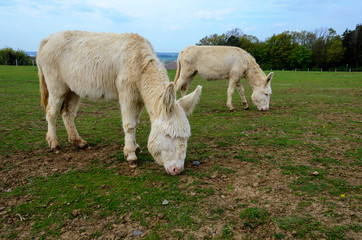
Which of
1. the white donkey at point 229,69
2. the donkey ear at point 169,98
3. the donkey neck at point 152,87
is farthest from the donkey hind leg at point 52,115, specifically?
the white donkey at point 229,69

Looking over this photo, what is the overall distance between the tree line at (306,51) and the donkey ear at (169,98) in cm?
6685

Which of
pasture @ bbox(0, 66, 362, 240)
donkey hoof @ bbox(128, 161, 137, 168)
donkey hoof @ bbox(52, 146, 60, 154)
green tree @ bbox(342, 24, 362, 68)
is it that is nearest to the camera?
pasture @ bbox(0, 66, 362, 240)

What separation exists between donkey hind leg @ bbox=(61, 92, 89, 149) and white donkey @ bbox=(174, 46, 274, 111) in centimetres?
566

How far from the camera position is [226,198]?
318cm

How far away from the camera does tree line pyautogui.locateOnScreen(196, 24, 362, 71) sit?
208ft

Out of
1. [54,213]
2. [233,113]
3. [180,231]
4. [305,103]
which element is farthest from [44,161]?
[305,103]

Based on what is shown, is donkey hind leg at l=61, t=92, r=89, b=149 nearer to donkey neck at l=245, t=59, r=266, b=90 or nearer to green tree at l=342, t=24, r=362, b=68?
donkey neck at l=245, t=59, r=266, b=90

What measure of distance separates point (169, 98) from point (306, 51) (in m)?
77.3

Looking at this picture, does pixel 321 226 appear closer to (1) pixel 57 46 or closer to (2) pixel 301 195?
(2) pixel 301 195

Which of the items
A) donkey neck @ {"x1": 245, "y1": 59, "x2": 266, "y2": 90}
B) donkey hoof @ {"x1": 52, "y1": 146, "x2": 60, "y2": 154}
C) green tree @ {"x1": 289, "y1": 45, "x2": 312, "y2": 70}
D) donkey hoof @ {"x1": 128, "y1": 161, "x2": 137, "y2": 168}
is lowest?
donkey hoof @ {"x1": 128, "y1": 161, "x2": 137, "y2": 168}

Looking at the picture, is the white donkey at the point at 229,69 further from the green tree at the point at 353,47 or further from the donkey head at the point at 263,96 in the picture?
the green tree at the point at 353,47

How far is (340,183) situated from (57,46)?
5.85m

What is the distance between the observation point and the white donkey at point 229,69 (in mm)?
9125

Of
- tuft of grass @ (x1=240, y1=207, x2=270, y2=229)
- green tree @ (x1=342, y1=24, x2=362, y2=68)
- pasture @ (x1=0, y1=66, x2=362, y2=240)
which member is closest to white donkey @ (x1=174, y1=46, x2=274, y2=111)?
pasture @ (x1=0, y1=66, x2=362, y2=240)
